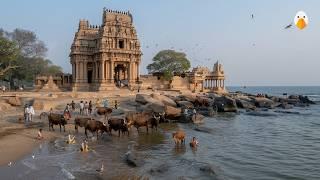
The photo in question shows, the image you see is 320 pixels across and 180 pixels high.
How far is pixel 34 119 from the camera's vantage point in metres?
36.5

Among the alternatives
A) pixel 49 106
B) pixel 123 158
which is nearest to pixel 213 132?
pixel 123 158

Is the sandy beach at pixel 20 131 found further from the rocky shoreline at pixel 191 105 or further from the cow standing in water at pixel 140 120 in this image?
the cow standing in water at pixel 140 120

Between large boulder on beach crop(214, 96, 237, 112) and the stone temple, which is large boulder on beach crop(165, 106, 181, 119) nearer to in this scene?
large boulder on beach crop(214, 96, 237, 112)

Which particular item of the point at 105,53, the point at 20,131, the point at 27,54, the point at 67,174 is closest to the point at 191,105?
the point at 105,53

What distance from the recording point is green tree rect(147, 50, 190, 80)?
91750 mm

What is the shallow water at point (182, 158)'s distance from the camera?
63.8 feet

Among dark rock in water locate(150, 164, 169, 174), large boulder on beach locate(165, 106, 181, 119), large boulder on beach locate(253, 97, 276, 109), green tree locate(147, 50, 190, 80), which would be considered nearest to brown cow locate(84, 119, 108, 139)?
dark rock in water locate(150, 164, 169, 174)

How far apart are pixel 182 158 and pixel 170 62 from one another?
6969 cm

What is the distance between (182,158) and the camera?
23.7 metres

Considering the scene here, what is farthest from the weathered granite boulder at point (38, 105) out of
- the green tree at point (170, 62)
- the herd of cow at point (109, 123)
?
the green tree at point (170, 62)

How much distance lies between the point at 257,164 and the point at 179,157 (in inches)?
187

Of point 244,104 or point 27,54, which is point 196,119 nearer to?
point 244,104

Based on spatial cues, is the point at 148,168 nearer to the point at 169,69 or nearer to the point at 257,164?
the point at 257,164

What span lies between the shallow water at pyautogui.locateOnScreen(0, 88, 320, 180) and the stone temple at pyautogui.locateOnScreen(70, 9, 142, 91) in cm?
3649
